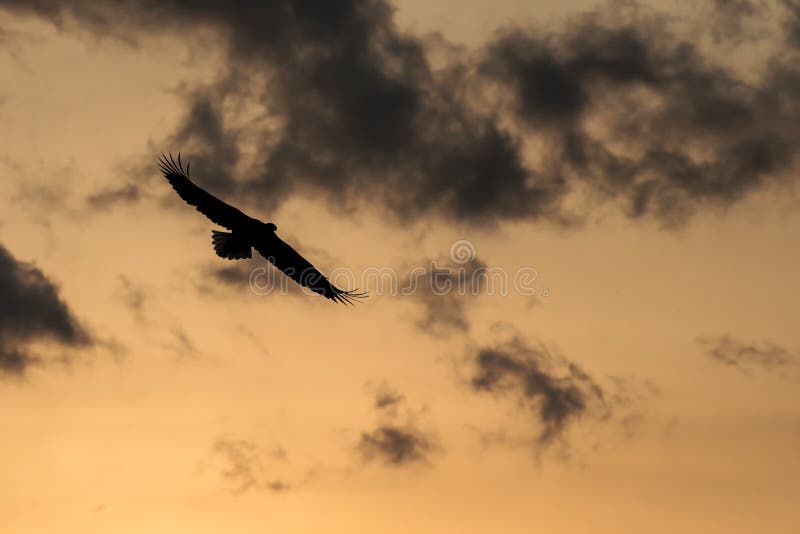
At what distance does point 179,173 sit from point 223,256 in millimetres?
3534

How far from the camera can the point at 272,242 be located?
94625mm

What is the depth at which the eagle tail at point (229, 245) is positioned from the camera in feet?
310

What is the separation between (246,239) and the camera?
9456 cm

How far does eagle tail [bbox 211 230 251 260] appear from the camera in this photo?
310 feet

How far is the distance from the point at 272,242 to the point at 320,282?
234cm

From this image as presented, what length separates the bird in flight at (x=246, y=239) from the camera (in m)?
93.2

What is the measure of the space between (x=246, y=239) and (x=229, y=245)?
0.64 metres

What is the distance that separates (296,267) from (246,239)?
2055mm

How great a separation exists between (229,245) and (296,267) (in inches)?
96.8

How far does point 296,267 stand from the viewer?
95.2 metres

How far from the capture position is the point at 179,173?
9306cm

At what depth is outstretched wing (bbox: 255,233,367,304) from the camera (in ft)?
311

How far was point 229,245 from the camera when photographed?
94.7 meters

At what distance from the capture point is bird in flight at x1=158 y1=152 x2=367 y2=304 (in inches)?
3671
